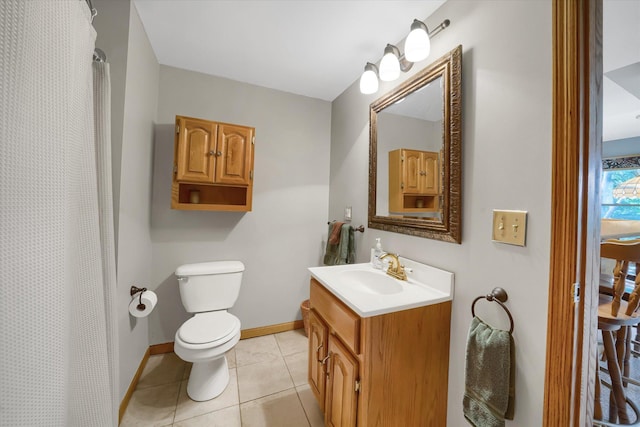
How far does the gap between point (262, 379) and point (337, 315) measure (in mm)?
1005

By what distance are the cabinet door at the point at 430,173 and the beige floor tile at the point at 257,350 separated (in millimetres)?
1735

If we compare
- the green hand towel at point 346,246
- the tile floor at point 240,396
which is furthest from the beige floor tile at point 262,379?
the green hand towel at point 346,246

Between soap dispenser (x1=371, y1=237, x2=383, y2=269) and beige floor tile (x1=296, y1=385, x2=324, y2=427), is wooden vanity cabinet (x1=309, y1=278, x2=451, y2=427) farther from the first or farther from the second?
soap dispenser (x1=371, y1=237, x2=383, y2=269)

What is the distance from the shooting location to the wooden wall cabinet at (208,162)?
67.0 inches

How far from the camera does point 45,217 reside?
0.56 metres

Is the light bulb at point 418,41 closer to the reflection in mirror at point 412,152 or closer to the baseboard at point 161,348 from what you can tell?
the reflection in mirror at point 412,152

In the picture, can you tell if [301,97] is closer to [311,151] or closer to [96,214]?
[311,151]

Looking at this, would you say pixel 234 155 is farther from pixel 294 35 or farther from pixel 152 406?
pixel 152 406

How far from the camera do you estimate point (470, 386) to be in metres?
0.91

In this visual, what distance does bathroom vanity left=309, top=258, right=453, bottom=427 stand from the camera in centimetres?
93

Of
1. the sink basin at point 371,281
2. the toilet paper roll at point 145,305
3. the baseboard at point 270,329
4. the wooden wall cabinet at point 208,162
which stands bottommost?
the baseboard at point 270,329

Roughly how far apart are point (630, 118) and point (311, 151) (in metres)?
3.74

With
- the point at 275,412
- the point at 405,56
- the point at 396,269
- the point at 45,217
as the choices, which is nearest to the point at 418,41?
the point at 405,56

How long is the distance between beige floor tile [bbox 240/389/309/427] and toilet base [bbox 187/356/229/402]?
208 millimetres
